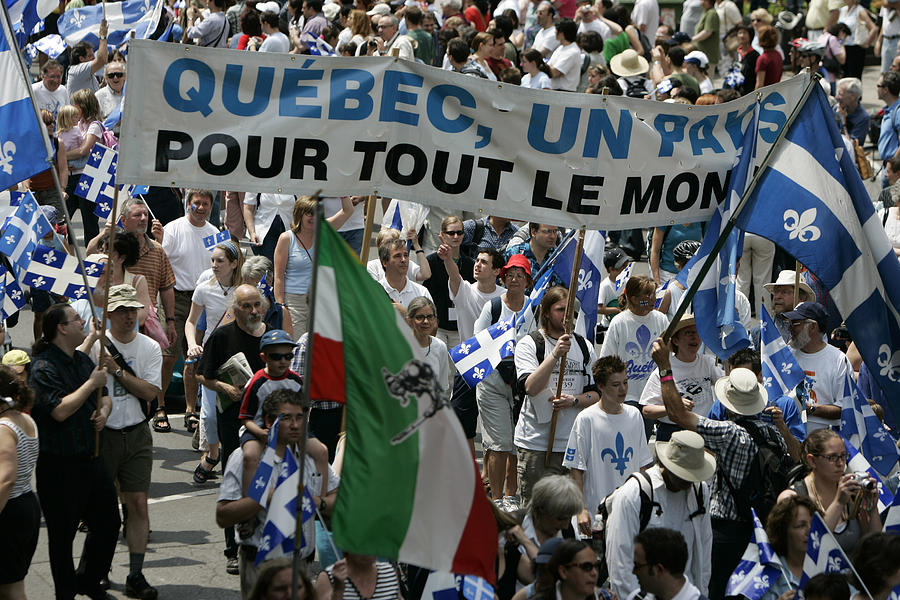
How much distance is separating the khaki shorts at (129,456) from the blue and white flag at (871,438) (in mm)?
4282

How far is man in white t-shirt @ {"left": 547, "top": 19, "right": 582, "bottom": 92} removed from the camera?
17.5m

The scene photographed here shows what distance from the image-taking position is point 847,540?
7.29m

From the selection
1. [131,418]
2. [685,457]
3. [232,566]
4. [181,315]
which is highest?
[685,457]

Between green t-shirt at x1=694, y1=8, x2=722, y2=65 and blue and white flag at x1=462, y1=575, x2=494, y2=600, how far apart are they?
53.9 ft

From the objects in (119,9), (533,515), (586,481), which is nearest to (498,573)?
(533,515)

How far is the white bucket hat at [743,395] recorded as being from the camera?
25.5ft

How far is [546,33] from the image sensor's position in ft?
63.4

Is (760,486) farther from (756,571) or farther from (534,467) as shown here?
(534,467)

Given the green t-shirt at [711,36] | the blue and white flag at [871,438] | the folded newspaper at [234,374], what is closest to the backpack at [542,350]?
the blue and white flag at [871,438]

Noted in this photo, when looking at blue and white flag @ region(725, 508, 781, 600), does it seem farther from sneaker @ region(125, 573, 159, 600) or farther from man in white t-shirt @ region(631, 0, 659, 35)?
man in white t-shirt @ region(631, 0, 659, 35)

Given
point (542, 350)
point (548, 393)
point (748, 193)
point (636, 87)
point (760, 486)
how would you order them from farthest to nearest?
point (636, 87)
point (542, 350)
point (548, 393)
point (760, 486)
point (748, 193)

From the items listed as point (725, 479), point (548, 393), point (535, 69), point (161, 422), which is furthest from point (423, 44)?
point (725, 479)

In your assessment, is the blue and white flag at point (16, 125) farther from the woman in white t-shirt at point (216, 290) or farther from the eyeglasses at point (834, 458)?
the eyeglasses at point (834, 458)

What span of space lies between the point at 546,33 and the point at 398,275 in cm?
1011
